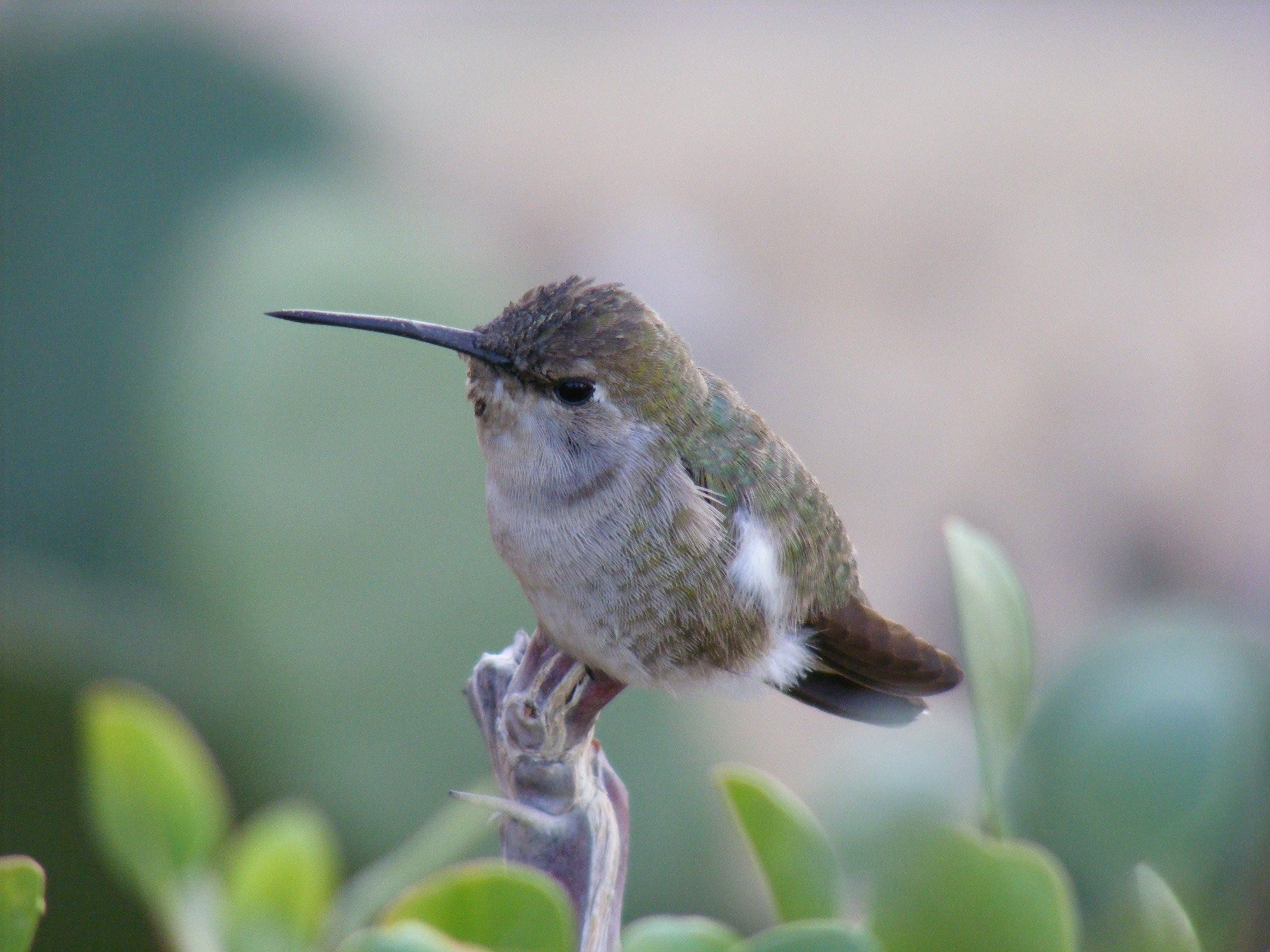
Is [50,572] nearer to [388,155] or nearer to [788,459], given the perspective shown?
[788,459]

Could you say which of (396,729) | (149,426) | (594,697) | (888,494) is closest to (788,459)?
(594,697)

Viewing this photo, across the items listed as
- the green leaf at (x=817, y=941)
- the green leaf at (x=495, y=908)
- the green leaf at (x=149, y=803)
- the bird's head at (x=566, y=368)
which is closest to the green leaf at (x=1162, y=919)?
the green leaf at (x=817, y=941)

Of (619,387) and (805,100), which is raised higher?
(805,100)

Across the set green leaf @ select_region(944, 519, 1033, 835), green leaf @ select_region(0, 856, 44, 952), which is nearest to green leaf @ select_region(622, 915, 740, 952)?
green leaf @ select_region(944, 519, 1033, 835)

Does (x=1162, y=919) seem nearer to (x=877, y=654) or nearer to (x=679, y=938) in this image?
(x=679, y=938)

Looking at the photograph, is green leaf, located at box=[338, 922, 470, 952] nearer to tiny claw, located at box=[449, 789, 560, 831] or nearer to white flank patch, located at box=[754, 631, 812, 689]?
tiny claw, located at box=[449, 789, 560, 831]

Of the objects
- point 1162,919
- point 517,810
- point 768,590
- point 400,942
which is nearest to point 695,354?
point 768,590
